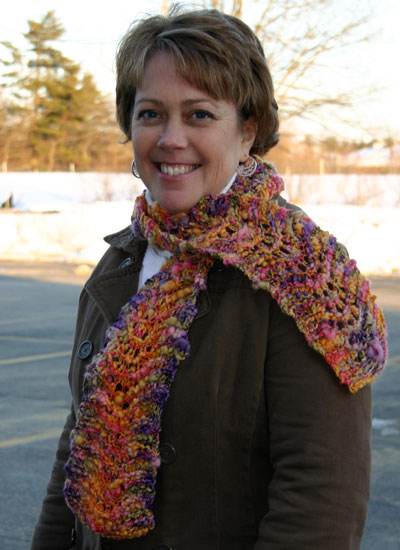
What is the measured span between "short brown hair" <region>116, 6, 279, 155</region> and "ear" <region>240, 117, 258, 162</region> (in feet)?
0.04

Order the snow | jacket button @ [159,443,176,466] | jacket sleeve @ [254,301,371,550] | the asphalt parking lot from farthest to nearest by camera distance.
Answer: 1. the snow
2. the asphalt parking lot
3. jacket button @ [159,443,176,466]
4. jacket sleeve @ [254,301,371,550]

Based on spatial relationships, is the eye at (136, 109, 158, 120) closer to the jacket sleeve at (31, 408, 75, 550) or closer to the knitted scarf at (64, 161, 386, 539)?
the knitted scarf at (64, 161, 386, 539)

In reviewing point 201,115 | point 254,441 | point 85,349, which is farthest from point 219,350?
point 201,115

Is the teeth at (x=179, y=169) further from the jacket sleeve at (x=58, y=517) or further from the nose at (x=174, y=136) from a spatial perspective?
the jacket sleeve at (x=58, y=517)

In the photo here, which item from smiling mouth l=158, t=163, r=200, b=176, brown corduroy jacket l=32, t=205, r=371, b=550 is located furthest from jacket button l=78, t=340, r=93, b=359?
smiling mouth l=158, t=163, r=200, b=176

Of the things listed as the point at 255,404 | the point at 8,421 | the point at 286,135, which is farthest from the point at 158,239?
the point at 286,135

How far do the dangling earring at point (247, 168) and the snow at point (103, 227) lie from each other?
14.4 metres

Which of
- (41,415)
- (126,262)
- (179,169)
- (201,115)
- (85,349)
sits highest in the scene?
(201,115)

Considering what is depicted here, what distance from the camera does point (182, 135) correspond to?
188 cm

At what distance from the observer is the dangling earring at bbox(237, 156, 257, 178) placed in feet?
6.50

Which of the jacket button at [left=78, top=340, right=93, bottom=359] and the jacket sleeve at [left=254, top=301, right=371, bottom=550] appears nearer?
the jacket sleeve at [left=254, top=301, right=371, bottom=550]

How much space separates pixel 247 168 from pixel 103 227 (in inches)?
798

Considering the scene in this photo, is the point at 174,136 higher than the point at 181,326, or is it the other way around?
the point at 174,136

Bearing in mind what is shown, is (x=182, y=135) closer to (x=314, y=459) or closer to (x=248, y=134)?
(x=248, y=134)
